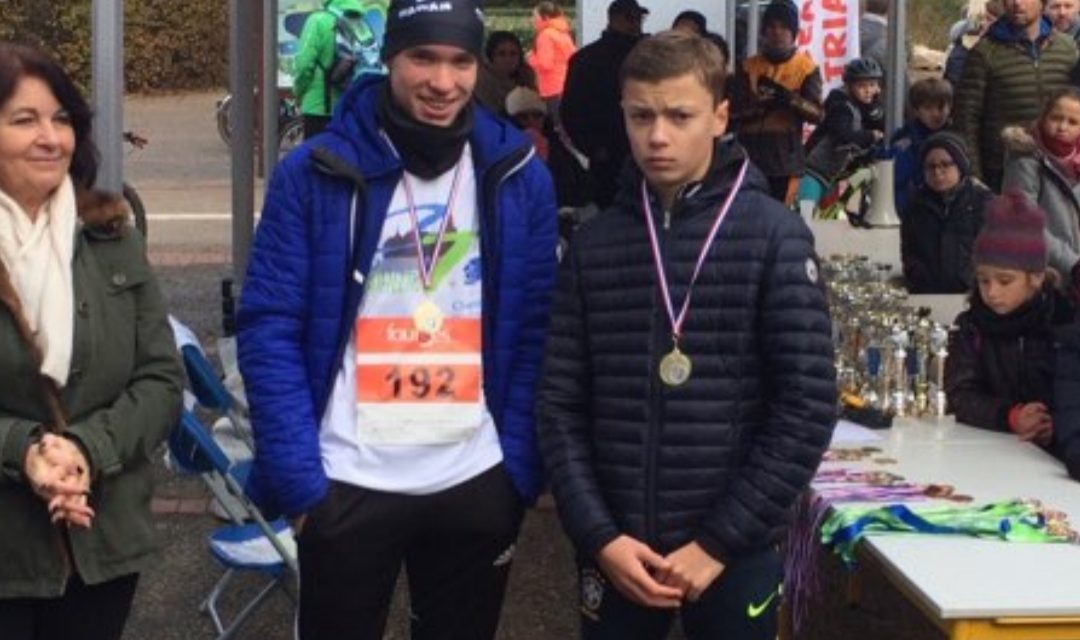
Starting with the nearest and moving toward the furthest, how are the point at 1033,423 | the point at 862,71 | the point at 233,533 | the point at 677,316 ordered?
the point at 677,316
the point at 1033,423
the point at 233,533
the point at 862,71

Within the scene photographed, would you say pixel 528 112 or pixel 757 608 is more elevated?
pixel 528 112

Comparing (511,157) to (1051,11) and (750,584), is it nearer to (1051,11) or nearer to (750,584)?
(750,584)

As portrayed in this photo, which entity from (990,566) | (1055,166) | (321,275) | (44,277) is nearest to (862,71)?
(1055,166)

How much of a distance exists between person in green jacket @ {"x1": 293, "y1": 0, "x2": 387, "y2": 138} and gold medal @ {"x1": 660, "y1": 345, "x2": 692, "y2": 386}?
6591 mm

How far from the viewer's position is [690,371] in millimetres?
2793

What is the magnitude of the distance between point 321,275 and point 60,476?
1.86 ft

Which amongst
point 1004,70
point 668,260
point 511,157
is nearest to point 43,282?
point 511,157

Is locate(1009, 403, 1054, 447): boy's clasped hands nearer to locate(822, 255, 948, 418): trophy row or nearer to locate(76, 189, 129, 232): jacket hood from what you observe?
locate(822, 255, 948, 418): trophy row

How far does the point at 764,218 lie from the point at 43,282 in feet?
4.01

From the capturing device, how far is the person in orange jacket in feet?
46.4

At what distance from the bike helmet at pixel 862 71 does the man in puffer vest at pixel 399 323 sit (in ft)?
28.4

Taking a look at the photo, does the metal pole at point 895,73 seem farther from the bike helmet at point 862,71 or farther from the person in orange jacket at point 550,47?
the person in orange jacket at point 550,47

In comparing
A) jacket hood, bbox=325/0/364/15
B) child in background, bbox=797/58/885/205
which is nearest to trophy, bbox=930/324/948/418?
child in background, bbox=797/58/885/205

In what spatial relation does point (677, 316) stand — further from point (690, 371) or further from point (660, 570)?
point (660, 570)
